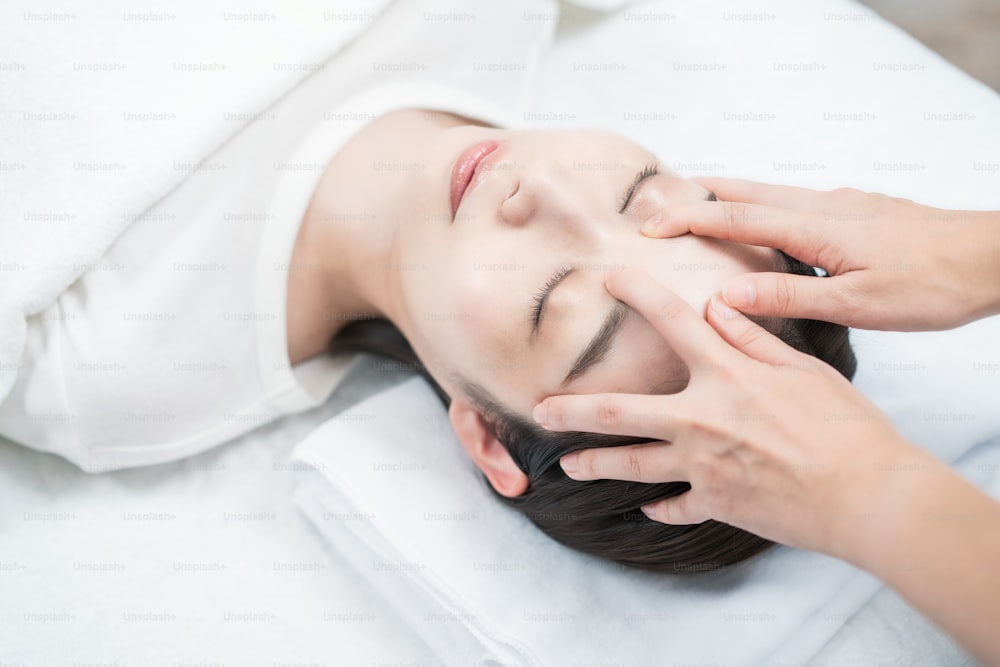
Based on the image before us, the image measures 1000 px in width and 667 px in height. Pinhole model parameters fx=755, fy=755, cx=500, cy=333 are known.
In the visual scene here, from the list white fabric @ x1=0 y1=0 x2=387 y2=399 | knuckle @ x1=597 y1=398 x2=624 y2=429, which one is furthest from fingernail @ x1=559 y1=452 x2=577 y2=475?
white fabric @ x1=0 y1=0 x2=387 y2=399

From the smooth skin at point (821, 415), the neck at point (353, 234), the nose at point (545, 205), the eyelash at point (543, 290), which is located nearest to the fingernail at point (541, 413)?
the smooth skin at point (821, 415)

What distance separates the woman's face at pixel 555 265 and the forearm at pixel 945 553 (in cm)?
30

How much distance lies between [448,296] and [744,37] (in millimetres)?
1065

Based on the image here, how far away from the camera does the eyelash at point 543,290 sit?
0.99 m

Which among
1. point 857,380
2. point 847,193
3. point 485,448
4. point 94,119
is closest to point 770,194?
point 847,193

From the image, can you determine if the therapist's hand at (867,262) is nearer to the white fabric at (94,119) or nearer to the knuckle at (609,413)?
the knuckle at (609,413)

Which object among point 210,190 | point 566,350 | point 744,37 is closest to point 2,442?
Result: point 210,190

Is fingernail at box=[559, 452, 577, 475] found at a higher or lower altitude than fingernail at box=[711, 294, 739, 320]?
lower

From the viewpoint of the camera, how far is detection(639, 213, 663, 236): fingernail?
999 millimetres

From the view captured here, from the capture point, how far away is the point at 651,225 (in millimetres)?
1002

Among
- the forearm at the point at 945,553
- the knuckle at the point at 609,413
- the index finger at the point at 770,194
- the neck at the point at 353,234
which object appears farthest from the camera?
the neck at the point at 353,234

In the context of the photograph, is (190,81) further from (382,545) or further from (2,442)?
(382,545)

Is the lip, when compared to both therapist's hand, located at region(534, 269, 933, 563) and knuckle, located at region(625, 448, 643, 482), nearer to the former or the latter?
therapist's hand, located at region(534, 269, 933, 563)

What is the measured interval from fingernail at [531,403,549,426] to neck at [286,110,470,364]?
360 millimetres
